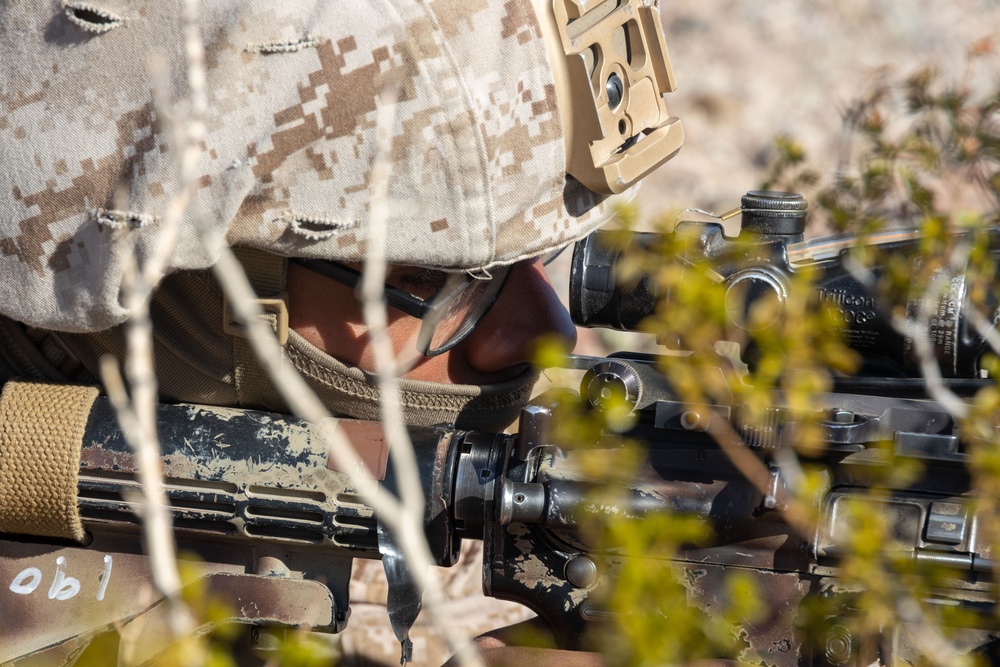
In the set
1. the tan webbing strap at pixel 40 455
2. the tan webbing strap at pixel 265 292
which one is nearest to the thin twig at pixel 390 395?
the tan webbing strap at pixel 265 292

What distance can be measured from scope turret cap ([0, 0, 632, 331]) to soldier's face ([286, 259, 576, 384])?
224mm

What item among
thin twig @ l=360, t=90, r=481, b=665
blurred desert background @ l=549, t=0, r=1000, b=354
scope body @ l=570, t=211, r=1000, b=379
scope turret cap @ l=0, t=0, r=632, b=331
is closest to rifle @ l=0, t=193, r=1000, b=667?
scope body @ l=570, t=211, r=1000, b=379

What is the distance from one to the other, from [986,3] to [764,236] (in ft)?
17.0

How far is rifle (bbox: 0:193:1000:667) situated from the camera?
5.50 feet

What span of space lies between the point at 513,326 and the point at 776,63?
15.2 ft

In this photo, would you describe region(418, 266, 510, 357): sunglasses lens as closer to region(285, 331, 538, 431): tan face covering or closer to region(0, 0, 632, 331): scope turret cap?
region(285, 331, 538, 431): tan face covering

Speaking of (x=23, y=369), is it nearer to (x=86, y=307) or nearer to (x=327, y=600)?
(x=86, y=307)

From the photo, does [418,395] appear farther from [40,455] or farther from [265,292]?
[40,455]

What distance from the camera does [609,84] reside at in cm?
184

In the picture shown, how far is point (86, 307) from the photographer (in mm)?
1683

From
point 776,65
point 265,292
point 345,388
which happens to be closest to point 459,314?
point 345,388

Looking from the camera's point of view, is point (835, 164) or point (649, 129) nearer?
point (649, 129)

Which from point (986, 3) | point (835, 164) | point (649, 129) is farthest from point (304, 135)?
point (986, 3)

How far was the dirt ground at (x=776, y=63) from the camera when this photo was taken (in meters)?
5.78
